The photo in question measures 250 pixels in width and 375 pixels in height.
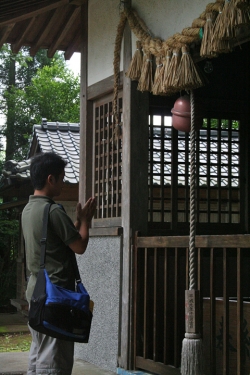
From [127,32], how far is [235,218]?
162 inches

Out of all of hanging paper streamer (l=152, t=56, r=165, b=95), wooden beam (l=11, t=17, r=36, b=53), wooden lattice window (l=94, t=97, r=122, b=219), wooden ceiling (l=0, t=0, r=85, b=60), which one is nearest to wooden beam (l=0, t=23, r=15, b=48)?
wooden ceiling (l=0, t=0, r=85, b=60)

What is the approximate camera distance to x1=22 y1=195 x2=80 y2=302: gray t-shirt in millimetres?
4789

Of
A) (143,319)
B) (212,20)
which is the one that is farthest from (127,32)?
(143,319)

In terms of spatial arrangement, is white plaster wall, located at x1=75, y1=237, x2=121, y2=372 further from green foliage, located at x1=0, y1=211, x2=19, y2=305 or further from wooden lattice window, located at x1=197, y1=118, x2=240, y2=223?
green foliage, located at x1=0, y1=211, x2=19, y2=305

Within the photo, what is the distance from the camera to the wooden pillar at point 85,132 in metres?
8.37

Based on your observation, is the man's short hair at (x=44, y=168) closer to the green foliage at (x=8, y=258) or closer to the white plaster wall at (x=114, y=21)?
the white plaster wall at (x=114, y=21)

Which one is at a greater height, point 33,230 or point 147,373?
point 33,230

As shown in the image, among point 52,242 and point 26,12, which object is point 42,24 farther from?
point 52,242

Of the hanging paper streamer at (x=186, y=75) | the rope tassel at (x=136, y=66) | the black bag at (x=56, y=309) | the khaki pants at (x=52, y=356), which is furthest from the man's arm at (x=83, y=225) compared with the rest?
the rope tassel at (x=136, y=66)

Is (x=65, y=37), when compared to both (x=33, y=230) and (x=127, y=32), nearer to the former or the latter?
(x=127, y=32)

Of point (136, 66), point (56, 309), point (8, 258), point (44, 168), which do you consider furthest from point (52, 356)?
point (8, 258)

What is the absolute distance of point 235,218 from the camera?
34.3 feet

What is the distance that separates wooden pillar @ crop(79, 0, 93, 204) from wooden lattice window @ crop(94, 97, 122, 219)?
0.36 ft

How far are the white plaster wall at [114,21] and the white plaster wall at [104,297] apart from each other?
210 cm
